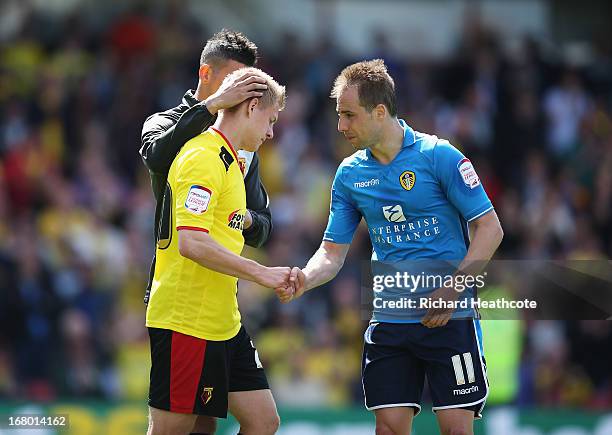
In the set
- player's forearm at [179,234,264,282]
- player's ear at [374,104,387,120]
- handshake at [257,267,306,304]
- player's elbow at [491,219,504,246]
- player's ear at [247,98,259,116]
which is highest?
player's ear at [374,104,387,120]

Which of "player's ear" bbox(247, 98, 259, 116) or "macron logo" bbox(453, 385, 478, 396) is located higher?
"player's ear" bbox(247, 98, 259, 116)

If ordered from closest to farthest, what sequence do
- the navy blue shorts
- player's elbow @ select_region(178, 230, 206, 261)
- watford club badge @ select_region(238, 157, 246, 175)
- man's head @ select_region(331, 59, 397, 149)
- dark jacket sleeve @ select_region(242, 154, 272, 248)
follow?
1. player's elbow @ select_region(178, 230, 206, 261)
2. watford club badge @ select_region(238, 157, 246, 175)
3. the navy blue shorts
4. man's head @ select_region(331, 59, 397, 149)
5. dark jacket sleeve @ select_region(242, 154, 272, 248)

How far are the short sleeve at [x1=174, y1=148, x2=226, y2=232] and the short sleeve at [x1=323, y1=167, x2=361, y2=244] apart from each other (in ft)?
3.57

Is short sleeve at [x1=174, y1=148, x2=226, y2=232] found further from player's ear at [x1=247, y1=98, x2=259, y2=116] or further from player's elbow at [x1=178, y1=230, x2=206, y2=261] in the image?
player's ear at [x1=247, y1=98, x2=259, y2=116]

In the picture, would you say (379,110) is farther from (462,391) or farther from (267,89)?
(462,391)

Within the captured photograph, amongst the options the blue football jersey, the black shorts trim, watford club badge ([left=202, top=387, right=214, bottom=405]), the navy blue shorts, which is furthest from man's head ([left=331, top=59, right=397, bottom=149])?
watford club badge ([left=202, top=387, right=214, bottom=405])

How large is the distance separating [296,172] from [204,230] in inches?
295

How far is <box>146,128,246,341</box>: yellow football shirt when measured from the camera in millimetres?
5457

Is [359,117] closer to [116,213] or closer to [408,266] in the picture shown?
[408,266]

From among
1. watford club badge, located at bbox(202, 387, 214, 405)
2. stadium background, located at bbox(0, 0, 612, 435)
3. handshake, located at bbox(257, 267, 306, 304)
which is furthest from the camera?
stadium background, located at bbox(0, 0, 612, 435)

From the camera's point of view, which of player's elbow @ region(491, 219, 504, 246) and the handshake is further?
player's elbow @ region(491, 219, 504, 246)

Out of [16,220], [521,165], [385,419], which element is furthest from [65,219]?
[385,419]

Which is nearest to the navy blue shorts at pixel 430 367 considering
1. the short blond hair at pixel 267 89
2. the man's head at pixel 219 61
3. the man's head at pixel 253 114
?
the man's head at pixel 253 114

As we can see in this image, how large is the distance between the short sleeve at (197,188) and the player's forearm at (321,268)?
1.02 m
